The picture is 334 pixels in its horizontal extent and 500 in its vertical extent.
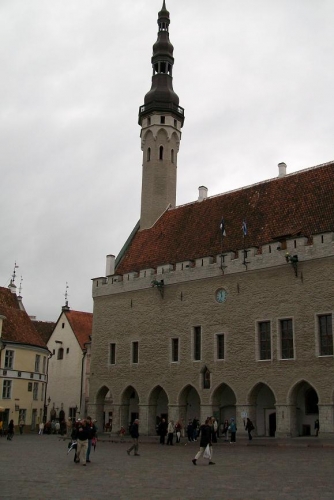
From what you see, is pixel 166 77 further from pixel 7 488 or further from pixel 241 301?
pixel 7 488

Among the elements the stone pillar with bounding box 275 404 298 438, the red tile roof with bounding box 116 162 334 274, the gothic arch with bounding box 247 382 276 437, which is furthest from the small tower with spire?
the stone pillar with bounding box 275 404 298 438

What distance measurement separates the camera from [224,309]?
27734mm

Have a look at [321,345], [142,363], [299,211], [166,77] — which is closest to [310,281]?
[321,345]

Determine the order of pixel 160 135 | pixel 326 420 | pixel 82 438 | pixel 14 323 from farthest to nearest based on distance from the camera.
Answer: pixel 14 323 → pixel 160 135 → pixel 326 420 → pixel 82 438

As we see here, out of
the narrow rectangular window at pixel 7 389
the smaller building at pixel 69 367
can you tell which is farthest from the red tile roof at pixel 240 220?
the smaller building at pixel 69 367

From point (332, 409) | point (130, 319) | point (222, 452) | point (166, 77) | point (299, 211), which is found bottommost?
point (222, 452)

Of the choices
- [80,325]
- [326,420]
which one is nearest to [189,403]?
[326,420]

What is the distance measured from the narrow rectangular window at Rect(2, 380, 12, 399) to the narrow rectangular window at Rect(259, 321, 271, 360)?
17.3m

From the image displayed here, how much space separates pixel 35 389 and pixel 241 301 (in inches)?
704

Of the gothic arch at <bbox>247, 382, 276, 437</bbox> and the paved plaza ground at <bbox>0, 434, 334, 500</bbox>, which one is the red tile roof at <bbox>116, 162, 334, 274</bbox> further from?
the paved plaza ground at <bbox>0, 434, 334, 500</bbox>

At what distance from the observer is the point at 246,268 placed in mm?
27109

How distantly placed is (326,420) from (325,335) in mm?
3357

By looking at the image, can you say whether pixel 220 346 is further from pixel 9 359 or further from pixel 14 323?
pixel 14 323

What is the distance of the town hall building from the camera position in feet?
81.0
